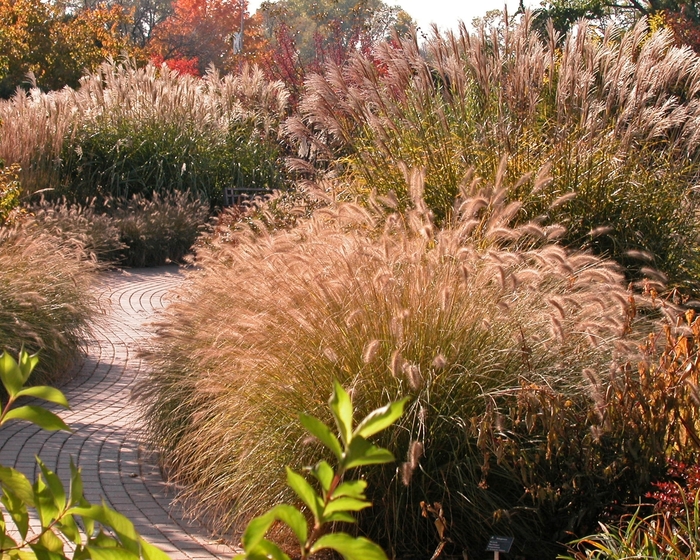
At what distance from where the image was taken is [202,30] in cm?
6019

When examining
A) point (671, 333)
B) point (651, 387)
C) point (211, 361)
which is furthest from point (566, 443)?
point (211, 361)

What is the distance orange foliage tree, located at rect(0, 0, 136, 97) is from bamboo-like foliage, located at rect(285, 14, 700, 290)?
83.1 ft

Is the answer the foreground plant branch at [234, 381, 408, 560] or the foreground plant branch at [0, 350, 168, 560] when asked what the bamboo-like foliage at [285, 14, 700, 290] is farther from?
the foreground plant branch at [234, 381, 408, 560]

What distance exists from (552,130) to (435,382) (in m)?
4.47

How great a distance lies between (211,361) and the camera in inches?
230

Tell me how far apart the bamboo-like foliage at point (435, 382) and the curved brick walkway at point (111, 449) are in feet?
0.72

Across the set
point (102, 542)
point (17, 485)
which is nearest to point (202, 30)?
point (17, 485)

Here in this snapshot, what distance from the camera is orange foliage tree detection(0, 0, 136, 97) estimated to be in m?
32.2

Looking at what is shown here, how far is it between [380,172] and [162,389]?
3001 mm

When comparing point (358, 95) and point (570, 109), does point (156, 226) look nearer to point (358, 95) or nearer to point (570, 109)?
point (358, 95)

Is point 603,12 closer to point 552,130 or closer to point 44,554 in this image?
point 552,130

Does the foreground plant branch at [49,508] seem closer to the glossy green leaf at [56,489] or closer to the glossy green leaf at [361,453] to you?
the glossy green leaf at [56,489]

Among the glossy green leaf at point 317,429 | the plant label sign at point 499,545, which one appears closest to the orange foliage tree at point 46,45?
the plant label sign at point 499,545

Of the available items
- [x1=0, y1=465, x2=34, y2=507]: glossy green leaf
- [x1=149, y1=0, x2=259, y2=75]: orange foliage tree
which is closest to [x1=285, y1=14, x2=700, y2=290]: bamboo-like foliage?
[x1=0, y1=465, x2=34, y2=507]: glossy green leaf
